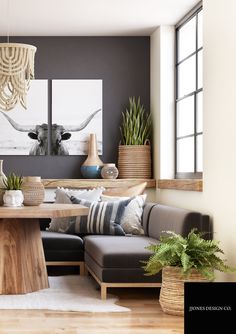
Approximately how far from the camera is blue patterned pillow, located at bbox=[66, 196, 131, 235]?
17.7 ft

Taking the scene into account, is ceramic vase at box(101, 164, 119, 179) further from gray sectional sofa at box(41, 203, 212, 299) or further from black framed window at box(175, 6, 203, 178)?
gray sectional sofa at box(41, 203, 212, 299)

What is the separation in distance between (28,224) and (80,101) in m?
2.41

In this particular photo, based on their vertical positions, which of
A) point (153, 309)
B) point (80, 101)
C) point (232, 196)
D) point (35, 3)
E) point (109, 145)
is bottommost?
point (153, 309)

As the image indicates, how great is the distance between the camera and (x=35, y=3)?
5266mm

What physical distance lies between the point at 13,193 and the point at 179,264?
151 centimetres

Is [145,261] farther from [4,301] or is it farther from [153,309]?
[4,301]

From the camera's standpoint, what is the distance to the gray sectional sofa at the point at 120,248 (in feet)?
13.6

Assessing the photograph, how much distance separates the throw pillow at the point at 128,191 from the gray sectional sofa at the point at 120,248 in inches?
16.6

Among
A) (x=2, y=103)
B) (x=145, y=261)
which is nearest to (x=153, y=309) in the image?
(x=145, y=261)

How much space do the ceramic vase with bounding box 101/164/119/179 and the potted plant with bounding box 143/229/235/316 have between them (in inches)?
103

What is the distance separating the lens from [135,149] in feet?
21.1

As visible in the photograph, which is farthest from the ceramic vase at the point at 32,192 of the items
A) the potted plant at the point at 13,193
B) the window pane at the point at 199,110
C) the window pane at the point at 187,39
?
the window pane at the point at 187,39

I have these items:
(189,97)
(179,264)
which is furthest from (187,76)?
(179,264)

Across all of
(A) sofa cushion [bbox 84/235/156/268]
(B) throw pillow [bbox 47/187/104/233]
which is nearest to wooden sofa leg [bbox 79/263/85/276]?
(B) throw pillow [bbox 47/187/104/233]
